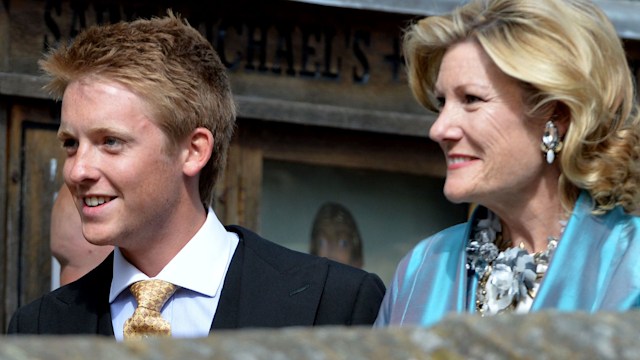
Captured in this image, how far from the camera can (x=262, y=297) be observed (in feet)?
10.9

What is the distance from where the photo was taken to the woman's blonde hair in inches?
115

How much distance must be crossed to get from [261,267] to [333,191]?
8.80 ft

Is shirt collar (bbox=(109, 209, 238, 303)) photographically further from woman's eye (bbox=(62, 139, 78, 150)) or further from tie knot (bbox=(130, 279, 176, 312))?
woman's eye (bbox=(62, 139, 78, 150))

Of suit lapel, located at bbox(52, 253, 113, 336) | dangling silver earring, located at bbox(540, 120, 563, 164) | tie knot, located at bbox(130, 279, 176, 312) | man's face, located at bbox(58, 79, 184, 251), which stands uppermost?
dangling silver earring, located at bbox(540, 120, 563, 164)

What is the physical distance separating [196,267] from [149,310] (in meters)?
0.17

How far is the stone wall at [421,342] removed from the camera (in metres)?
1.29

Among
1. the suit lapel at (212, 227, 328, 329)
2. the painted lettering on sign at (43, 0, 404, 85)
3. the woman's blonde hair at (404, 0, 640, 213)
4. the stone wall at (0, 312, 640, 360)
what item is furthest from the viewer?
the painted lettering on sign at (43, 0, 404, 85)

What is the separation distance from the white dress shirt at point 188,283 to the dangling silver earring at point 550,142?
0.79 metres

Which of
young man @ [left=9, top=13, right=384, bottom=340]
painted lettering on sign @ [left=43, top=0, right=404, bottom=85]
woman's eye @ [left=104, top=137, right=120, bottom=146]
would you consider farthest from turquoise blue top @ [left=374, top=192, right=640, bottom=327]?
painted lettering on sign @ [left=43, top=0, right=404, bottom=85]

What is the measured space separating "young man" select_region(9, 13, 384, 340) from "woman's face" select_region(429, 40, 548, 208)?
561 millimetres

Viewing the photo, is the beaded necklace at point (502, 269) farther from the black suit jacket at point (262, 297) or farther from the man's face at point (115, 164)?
the man's face at point (115, 164)

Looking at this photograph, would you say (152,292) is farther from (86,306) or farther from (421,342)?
(421,342)

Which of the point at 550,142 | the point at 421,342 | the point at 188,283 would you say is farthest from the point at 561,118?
the point at 421,342

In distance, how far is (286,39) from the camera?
5832mm
